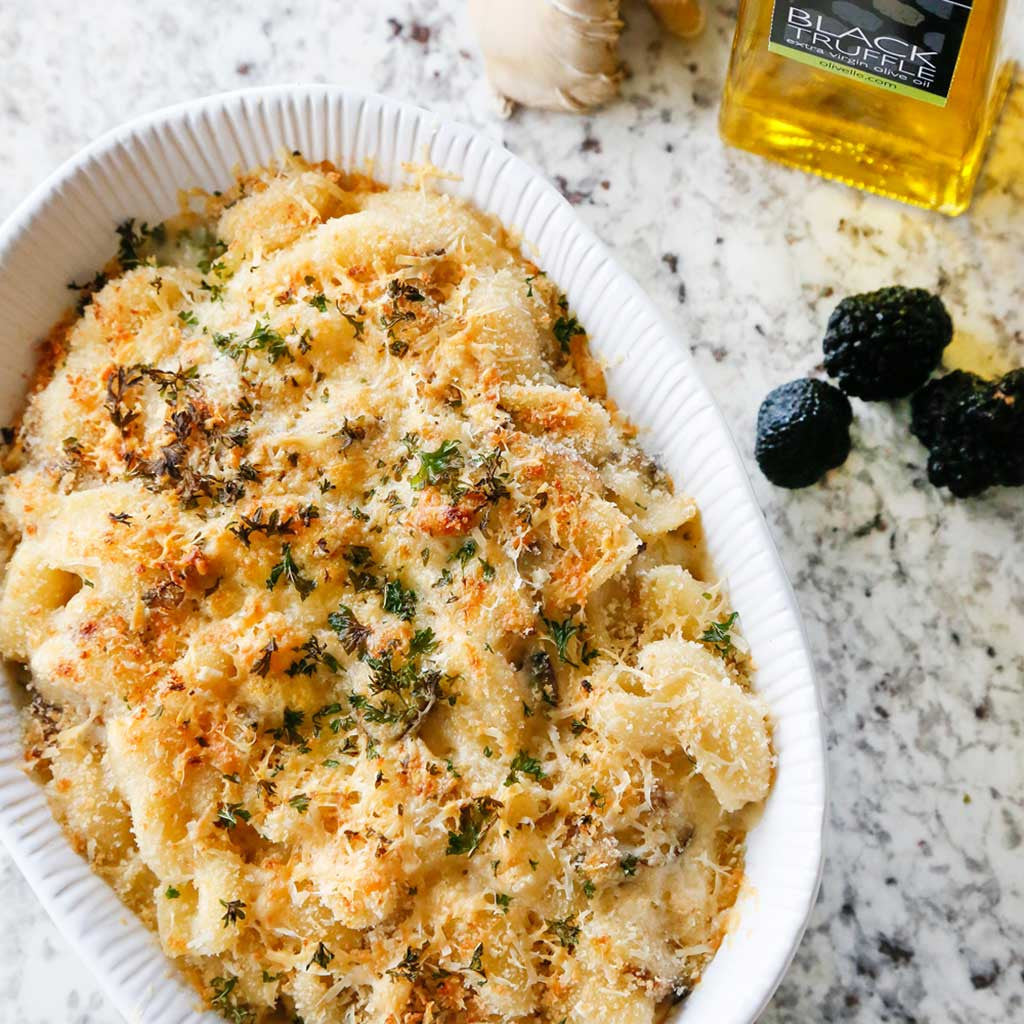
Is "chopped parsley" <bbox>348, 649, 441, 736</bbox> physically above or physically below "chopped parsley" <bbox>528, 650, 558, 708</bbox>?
above

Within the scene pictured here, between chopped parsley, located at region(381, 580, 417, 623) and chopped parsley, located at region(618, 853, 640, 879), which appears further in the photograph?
chopped parsley, located at region(381, 580, 417, 623)

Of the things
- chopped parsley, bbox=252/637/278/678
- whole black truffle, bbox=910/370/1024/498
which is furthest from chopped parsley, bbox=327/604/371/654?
whole black truffle, bbox=910/370/1024/498

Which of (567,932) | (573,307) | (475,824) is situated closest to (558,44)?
(573,307)

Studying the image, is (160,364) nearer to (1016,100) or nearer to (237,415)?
(237,415)

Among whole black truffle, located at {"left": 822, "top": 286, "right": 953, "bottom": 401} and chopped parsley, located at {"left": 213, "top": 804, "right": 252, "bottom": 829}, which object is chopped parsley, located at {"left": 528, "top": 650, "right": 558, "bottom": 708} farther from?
whole black truffle, located at {"left": 822, "top": 286, "right": 953, "bottom": 401}

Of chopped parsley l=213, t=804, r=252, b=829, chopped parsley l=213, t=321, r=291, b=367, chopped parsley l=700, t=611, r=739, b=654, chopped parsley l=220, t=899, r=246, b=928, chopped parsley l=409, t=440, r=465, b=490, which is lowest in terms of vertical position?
chopped parsley l=220, t=899, r=246, b=928

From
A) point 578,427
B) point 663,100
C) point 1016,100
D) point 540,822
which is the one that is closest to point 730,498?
point 578,427

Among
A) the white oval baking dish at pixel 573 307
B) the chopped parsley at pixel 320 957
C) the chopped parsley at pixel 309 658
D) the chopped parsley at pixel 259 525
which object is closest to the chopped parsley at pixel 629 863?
the white oval baking dish at pixel 573 307

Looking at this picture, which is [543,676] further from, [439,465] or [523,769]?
[439,465]
